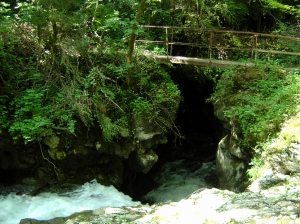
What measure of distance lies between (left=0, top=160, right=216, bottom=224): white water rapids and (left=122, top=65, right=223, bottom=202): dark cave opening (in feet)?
2.60

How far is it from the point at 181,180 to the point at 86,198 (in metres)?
3.25

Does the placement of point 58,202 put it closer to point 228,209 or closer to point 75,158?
point 75,158

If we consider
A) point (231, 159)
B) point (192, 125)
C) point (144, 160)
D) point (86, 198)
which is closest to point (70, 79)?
point (144, 160)

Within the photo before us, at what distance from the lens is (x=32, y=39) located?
324 inches

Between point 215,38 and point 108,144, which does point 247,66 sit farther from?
point 108,144

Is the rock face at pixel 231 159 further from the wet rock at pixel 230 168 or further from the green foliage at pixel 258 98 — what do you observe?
the green foliage at pixel 258 98

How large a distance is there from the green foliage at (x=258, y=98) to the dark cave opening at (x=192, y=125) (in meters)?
2.66

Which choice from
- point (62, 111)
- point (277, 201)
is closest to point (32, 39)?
point (62, 111)

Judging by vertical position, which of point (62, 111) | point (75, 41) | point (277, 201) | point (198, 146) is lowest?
point (198, 146)

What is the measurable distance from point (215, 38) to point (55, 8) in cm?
576

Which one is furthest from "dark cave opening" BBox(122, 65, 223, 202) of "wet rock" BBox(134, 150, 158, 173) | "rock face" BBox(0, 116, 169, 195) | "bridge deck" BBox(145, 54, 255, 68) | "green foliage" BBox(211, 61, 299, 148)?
"green foliage" BBox(211, 61, 299, 148)

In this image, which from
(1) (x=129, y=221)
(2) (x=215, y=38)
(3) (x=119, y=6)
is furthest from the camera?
(2) (x=215, y=38)

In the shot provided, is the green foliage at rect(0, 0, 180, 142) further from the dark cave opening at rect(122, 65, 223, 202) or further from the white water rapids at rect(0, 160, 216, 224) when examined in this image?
the dark cave opening at rect(122, 65, 223, 202)

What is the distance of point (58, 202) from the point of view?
727cm
